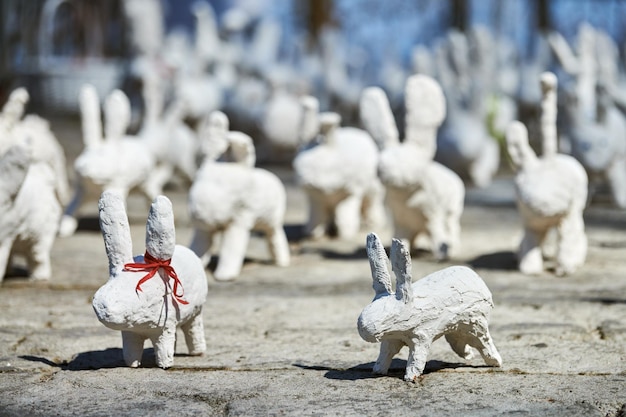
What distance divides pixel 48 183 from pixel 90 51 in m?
9.43

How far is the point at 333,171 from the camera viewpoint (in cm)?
636

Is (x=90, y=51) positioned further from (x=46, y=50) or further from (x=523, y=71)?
(x=523, y=71)

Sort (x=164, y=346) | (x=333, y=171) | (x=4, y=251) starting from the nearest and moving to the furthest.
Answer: (x=164, y=346)
(x=4, y=251)
(x=333, y=171)

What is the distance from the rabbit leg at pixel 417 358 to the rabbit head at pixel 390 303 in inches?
2.9

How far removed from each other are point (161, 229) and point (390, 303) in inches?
31.8

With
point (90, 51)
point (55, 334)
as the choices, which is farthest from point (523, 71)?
point (55, 334)

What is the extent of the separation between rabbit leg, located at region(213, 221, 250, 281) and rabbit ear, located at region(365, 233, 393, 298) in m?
2.19

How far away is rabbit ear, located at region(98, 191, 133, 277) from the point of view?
336 centimetres

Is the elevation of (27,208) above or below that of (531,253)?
above

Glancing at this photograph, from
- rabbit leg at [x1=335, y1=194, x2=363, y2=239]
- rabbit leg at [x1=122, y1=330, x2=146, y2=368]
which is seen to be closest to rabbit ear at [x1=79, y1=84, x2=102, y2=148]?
rabbit leg at [x1=335, y1=194, x2=363, y2=239]

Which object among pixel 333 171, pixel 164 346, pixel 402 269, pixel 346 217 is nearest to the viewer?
pixel 402 269

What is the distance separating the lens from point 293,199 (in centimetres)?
890

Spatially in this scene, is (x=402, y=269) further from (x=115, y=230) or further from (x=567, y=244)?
(x=567, y=244)

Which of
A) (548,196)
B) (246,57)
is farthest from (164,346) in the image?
(246,57)
